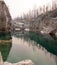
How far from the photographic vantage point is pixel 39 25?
126125mm

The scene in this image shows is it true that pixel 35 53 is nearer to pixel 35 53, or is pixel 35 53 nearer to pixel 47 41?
pixel 35 53

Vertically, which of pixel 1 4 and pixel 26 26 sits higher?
pixel 1 4

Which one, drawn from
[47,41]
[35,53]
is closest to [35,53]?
[35,53]

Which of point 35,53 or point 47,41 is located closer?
point 35,53

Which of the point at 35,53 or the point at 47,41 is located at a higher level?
the point at 35,53

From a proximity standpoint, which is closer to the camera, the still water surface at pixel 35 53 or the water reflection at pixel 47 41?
the still water surface at pixel 35 53

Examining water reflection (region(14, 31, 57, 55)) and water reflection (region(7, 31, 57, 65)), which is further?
water reflection (region(14, 31, 57, 55))

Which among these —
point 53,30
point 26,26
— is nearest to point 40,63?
point 53,30

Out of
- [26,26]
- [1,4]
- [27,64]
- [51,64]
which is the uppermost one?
[1,4]

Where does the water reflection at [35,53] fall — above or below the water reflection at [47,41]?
above

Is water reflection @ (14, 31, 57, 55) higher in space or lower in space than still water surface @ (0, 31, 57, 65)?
lower

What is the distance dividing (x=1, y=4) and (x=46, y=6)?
3201 inches

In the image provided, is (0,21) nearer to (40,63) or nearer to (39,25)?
(39,25)

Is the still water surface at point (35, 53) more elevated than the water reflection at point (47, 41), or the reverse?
the still water surface at point (35, 53)
